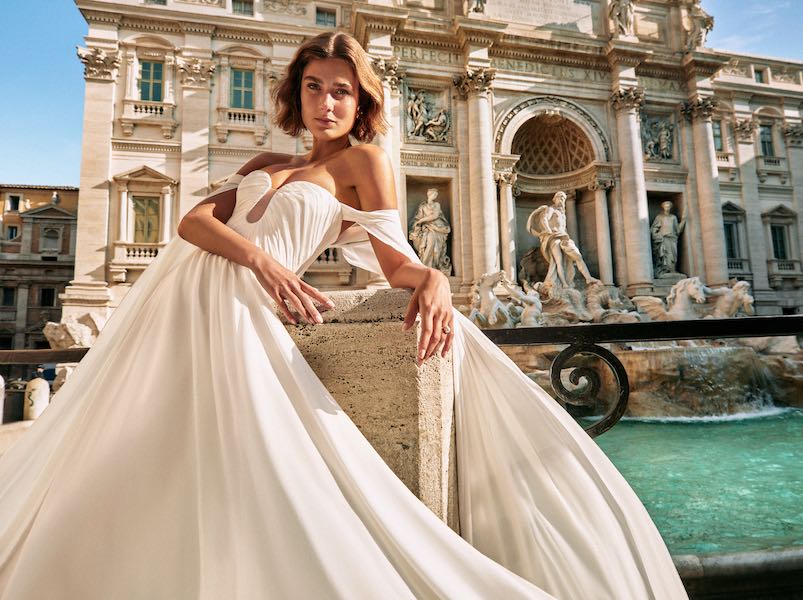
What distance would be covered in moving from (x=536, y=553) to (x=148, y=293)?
132 centimetres

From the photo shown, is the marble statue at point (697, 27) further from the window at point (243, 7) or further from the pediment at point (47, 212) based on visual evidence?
the pediment at point (47, 212)

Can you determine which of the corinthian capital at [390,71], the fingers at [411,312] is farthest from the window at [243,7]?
the fingers at [411,312]

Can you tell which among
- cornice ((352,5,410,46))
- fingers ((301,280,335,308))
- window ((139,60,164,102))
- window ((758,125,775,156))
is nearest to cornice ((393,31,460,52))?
cornice ((352,5,410,46))

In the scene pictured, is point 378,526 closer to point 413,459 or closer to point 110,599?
point 413,459

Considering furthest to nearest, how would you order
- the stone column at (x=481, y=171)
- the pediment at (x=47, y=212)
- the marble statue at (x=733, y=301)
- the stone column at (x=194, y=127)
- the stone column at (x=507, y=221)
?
the pediment at (x=47, y=212), the stone column at (x=507, y=221), the stone column at (x=481, y=171), the stone column at (x=194, y=127), the marble statue at (x=733, y=301)

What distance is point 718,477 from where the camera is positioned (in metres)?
4.90

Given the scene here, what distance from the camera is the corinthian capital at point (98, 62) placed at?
14.3m

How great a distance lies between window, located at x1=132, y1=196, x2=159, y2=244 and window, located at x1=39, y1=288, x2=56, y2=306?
66.6 ft

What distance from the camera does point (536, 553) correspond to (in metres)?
1.18

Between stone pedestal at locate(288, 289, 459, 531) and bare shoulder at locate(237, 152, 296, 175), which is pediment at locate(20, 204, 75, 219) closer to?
bare shoulder at locate(237, 152, 296, 175)

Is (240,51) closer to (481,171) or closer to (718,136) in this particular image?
(481,171)

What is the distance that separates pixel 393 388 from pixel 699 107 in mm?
21559

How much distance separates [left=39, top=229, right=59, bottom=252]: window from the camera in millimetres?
29938

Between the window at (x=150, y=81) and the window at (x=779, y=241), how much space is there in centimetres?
2463
